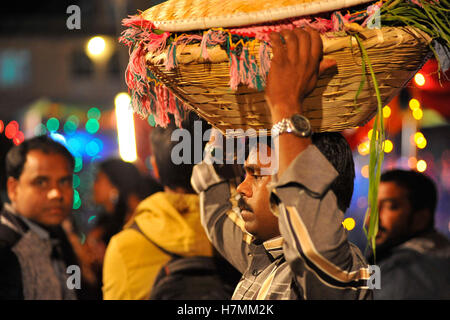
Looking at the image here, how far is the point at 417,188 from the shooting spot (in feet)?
11.8

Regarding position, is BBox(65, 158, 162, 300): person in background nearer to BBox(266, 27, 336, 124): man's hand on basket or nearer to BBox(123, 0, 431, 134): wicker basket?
BBox(123, 0, 431, 134): wicker basket

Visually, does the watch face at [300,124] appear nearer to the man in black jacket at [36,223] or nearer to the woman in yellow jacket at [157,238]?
the woman in yellow jacket at [157,238]

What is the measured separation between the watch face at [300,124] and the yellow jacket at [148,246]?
1.31m

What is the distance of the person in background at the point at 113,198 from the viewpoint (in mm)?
4261

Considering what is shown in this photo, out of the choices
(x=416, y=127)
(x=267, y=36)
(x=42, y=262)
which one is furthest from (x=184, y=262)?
(x=416, y=127)

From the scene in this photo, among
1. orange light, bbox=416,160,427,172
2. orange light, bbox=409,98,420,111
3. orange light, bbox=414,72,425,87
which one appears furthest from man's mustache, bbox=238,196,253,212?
orange light, bbox=416,160,427,172

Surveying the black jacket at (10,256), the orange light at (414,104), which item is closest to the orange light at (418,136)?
the orange light at (414,104)

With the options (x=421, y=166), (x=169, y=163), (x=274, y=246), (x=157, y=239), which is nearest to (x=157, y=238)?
(x=157, y=239)

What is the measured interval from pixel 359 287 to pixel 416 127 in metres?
2.99

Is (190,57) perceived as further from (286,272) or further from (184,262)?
(184,262)

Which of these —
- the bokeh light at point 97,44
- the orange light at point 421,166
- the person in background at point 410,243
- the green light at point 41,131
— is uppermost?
the bokeh light at point 97,44

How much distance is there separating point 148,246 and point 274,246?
1.12 meters

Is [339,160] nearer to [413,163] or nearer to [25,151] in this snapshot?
[25,151]

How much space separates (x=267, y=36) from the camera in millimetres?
1396
